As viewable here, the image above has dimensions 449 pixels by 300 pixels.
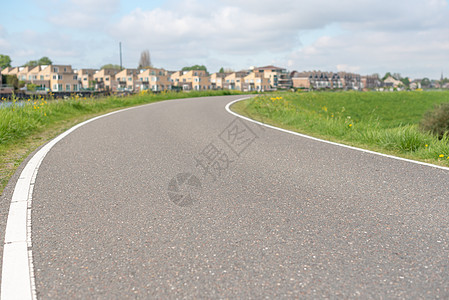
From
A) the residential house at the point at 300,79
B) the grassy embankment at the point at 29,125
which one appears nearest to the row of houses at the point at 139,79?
the residential house at the point at 300,79

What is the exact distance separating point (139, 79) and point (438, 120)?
11732 centimetres

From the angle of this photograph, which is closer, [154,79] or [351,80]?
[154,79]

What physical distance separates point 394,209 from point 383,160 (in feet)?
8.36

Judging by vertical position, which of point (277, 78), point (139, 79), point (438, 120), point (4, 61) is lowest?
point (438, 120)

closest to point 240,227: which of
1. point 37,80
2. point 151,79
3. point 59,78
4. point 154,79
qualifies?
point 154,79

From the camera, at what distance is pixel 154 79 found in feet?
402

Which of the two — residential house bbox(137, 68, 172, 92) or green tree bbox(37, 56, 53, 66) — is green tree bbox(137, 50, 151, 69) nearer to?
residential house bbox(137, 68, 172, 92)

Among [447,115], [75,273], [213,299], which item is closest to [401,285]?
[213,299]

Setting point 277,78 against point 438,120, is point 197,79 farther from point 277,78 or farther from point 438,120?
point 438,120

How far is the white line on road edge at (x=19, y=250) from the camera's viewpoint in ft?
8.11

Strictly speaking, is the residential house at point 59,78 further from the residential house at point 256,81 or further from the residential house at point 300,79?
the residential house at point 300,79

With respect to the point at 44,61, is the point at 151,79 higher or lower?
lower

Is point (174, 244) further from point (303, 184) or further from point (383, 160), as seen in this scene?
point (383, 160)

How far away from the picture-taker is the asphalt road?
2.54 m
